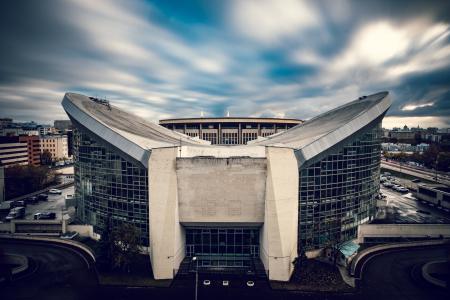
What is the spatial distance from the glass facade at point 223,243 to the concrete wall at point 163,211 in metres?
3.30

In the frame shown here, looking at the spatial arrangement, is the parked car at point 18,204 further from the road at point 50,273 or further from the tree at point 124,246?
the tree at point 124,246

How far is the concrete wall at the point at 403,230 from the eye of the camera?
106ft

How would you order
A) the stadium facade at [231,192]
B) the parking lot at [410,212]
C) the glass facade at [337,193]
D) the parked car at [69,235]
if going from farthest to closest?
1. the parking lot at [410,212]
2. the parked car at [69,235]
3. the glass facade at [337,193]
4. the stadium facade at [231,192]

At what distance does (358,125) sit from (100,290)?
3264 centimetres

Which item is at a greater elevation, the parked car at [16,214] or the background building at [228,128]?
the background building at [228,128]

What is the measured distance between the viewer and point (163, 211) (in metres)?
25.5

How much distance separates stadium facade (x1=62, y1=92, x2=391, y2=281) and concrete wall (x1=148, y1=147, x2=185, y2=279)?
0.34ft

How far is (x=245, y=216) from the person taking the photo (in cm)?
2675

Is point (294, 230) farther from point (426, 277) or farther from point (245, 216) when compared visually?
point (426, 277)

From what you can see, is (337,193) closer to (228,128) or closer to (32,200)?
(228,128)

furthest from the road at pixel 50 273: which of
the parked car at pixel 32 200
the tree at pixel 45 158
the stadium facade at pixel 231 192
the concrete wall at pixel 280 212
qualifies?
the tree at pixel 45 158

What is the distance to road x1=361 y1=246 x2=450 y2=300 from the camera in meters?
22.3

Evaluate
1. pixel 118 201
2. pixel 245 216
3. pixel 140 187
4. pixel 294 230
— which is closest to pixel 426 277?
pixel 294 230

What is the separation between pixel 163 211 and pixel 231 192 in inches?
A: 297
